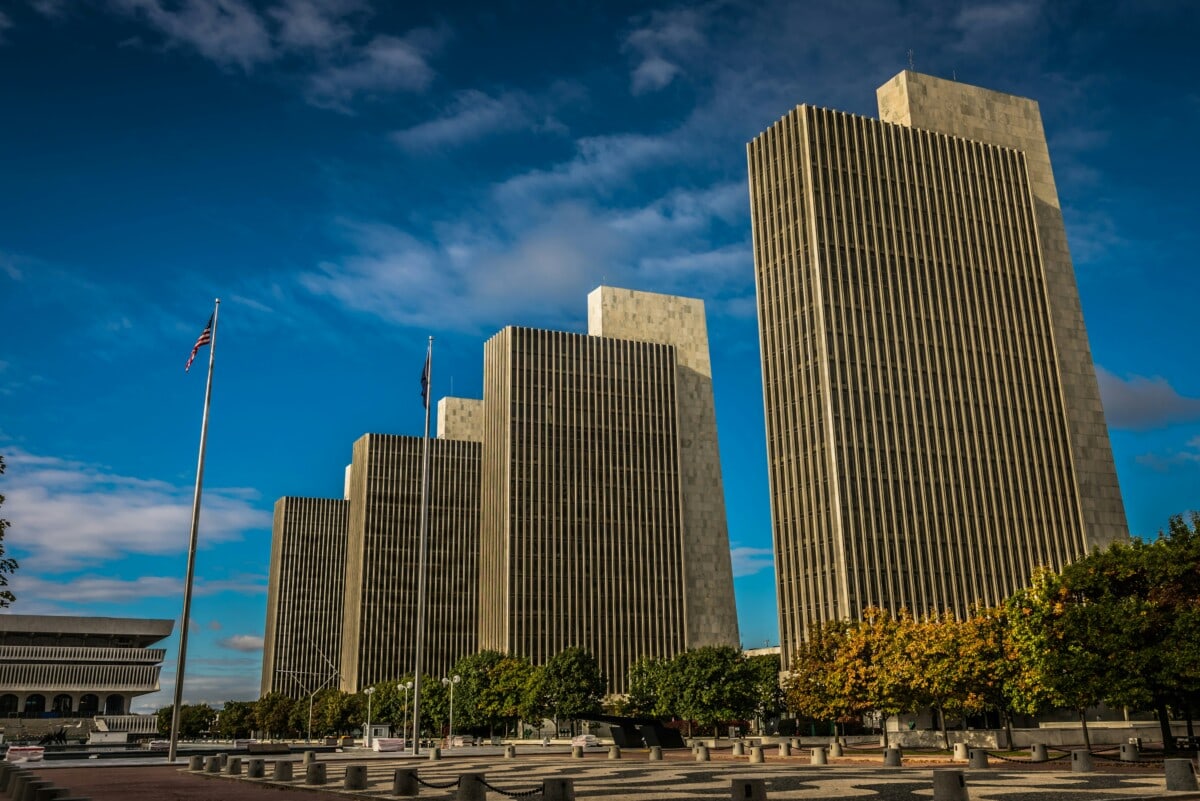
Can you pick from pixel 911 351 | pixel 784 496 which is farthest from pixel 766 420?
pixel 911 351

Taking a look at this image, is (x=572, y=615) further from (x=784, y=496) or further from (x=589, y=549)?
(x=784, y=496)

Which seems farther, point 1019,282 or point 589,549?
point 589,549

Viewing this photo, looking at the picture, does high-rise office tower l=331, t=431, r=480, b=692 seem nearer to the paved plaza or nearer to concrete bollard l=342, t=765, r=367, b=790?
the paved plaza

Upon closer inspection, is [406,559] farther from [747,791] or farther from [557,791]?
[747,791]

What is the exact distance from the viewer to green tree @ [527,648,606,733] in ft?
353

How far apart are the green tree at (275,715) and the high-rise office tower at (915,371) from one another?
4235 inches

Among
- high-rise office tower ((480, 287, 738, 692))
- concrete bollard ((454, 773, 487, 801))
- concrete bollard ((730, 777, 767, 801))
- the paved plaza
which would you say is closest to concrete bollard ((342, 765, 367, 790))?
the paved plaza

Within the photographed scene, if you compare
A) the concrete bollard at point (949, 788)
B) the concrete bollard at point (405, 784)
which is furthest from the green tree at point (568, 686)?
the concrete bollard at point (949, 788)

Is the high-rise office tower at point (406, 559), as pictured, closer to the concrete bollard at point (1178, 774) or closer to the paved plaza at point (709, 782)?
the paved plaza at point (709, 782)

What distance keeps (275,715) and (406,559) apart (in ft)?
122

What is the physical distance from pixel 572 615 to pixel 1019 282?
70439 mm

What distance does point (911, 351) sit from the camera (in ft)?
358

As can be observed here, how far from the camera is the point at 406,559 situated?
175 m

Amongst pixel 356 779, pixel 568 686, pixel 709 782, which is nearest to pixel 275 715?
pixel 568 686
